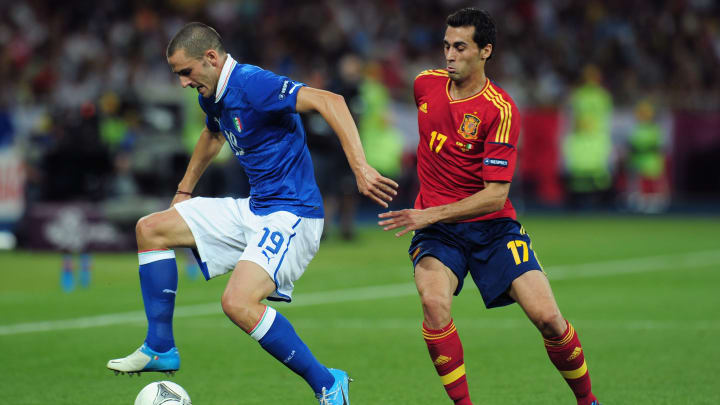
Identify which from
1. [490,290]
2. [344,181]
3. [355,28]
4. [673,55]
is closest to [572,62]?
[673,55]

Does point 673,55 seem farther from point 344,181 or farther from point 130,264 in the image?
point 130,264

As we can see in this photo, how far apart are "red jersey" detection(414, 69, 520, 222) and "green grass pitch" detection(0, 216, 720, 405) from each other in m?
1.28

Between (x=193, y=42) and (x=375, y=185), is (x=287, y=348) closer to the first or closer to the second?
(x=375, y=185)

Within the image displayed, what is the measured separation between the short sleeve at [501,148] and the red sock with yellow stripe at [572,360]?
88cm

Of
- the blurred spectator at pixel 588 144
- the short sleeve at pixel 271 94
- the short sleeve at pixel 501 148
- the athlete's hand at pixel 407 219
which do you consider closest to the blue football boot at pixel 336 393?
the athlete's hand at pixel 407 219

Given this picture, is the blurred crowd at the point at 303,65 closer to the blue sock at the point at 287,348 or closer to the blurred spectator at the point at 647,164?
the blurred spectator at the point at 647,164

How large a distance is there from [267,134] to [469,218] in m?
1.18

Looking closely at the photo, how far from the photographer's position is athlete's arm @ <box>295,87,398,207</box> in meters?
5.42

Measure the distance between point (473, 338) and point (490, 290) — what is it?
2.83 metres

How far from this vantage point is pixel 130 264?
13.6 meters

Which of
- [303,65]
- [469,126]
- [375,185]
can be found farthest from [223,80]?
[303,65]

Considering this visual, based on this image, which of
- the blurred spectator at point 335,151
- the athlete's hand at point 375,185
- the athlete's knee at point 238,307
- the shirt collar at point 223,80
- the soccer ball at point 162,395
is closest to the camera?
the athlete's hand at point 375,185

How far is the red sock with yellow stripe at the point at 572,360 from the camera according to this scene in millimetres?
5895

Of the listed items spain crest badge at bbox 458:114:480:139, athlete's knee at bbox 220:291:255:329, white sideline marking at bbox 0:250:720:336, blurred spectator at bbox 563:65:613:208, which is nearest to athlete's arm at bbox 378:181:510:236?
spain crest badge at bbox 458:114:480:139
